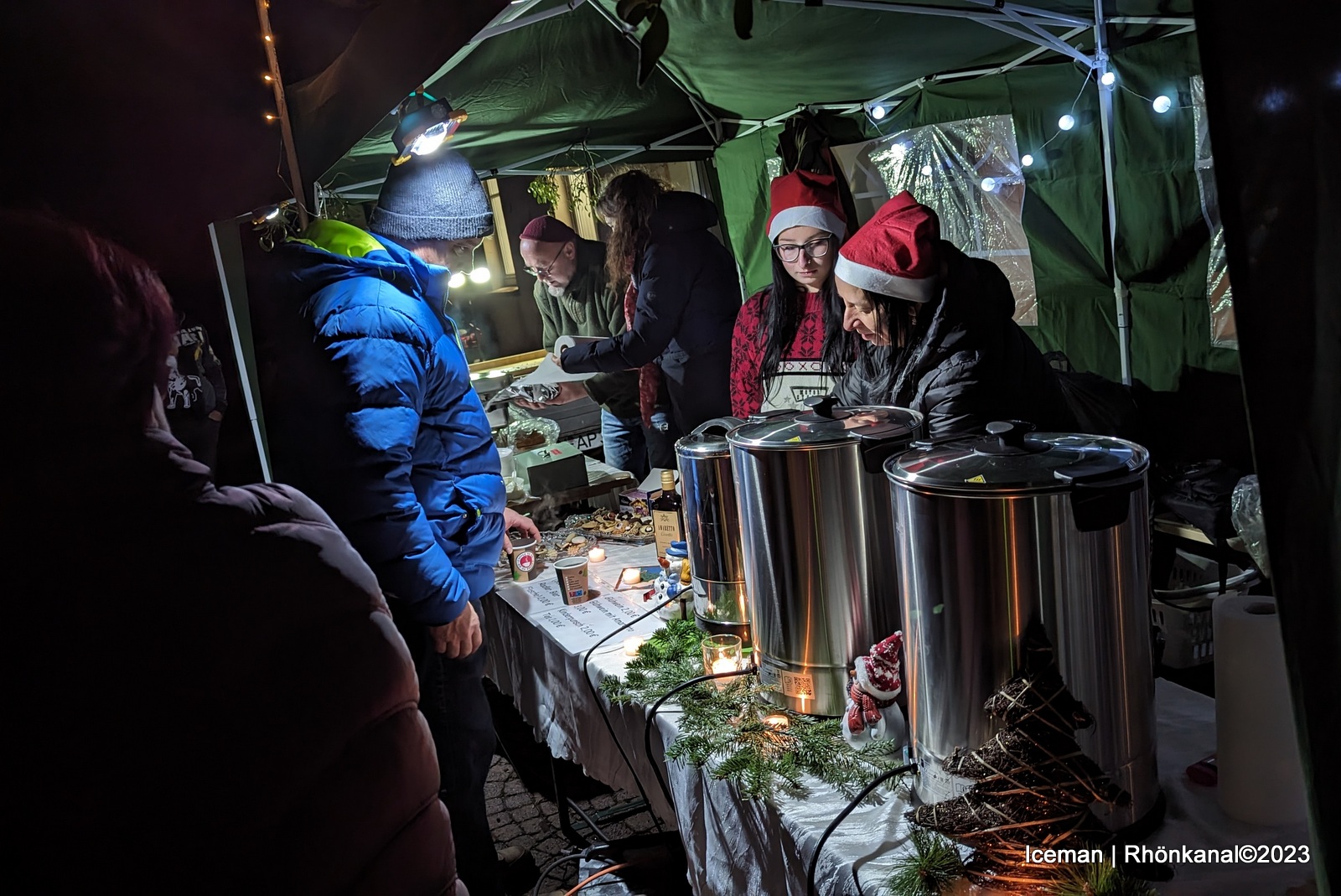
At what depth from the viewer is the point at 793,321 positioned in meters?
3.00

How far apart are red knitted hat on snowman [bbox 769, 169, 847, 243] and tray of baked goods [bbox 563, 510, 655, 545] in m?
1.09

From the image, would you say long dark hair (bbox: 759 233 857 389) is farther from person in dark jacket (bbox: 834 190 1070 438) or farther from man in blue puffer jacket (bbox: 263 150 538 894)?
man in blue puffer jacket (bbox: 263 150 538 894)

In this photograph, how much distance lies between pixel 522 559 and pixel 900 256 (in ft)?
4.04

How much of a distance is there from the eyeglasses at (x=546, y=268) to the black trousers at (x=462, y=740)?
279cm

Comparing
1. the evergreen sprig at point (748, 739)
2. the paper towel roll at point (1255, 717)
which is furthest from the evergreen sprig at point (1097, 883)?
Result: the evergreen sprig at point (748, 739)

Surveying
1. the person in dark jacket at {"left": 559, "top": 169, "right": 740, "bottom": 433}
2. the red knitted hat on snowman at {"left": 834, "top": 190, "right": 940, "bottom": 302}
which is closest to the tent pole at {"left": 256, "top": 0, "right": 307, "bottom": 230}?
the red knitted hat on snowman at {"left": 834, "top": 190, "right": 940, "bottom": 302}

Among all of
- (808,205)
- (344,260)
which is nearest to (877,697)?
(344,260)

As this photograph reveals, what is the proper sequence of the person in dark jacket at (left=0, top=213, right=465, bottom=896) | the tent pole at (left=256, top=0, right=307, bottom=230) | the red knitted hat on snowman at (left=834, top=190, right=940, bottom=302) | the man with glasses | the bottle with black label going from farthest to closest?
the man with glasses < the bottle with black label < the red knitted hat on snowman at (left=834, top=190, right=940, bottom=302) < the tent pole at (left=256, top=0, right=307, bottom=230) < the person in dark jacket at (left=0, top=213, right=465, bottom=896)

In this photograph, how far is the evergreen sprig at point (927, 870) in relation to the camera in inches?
36.8

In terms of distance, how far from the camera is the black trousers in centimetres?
97

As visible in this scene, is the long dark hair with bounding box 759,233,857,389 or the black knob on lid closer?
the black knob on lid

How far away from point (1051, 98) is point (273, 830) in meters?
3.34

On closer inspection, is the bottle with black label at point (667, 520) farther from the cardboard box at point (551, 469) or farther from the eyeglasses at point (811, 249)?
the eyeglasses at point (811, 249)

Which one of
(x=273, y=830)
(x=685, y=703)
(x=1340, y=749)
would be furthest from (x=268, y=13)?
(x=685, y=703)
